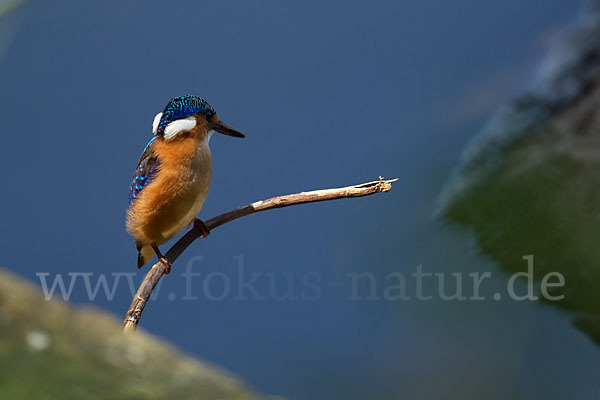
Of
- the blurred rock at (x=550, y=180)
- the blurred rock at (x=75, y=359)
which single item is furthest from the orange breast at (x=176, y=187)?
the blurred rock at (x=550, y=180)

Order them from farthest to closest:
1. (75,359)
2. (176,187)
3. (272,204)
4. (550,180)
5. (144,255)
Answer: (550,180)
(144,255)
(176,187)
(272,204)
(75,359)

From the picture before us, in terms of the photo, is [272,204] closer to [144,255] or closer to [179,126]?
[179,126]

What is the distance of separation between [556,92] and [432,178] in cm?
53

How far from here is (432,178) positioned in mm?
2078

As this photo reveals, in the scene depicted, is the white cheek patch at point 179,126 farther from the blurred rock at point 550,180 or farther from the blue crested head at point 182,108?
the blurred rock at point 550,180

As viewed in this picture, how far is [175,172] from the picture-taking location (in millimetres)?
1150

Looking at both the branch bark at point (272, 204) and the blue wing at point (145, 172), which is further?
the blue wing at point (145, 172)

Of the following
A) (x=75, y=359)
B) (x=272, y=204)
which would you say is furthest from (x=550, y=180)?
(x=75, y=359)

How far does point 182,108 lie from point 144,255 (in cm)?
33

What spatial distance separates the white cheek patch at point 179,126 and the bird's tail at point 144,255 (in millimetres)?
244

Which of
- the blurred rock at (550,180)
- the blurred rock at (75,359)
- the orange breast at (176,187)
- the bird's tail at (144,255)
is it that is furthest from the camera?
the blurred rock at (550,180)

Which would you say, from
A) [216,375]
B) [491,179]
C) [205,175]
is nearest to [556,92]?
[491,179]

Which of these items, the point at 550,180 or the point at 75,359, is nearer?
the point at 75,359

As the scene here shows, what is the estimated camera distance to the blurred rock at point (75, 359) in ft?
1.35
